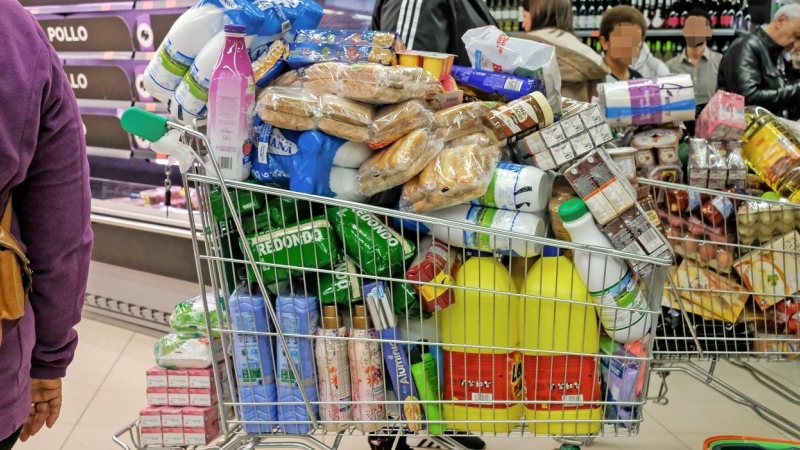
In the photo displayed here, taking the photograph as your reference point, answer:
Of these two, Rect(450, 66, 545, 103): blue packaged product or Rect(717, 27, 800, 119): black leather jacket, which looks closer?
Rect(450, 66, 545, 103): blue packaged product

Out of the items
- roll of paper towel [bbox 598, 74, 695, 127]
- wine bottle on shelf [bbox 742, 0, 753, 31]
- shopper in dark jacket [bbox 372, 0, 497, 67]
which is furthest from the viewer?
wine bottle on shelf [bbox 742, 0, 753, 31]

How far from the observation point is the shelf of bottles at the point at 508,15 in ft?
18.3

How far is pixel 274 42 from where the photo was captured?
6.12 feet

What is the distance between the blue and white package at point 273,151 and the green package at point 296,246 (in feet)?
0.45

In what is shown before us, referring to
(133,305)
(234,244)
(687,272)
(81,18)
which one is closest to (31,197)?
(234,244)

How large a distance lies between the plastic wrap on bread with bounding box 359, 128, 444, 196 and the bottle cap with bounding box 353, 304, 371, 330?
0.28 metres

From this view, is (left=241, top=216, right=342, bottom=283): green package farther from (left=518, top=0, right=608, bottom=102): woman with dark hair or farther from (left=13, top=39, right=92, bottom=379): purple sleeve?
(left=518, top=0, right=608, bottom=102): woman with dark hair

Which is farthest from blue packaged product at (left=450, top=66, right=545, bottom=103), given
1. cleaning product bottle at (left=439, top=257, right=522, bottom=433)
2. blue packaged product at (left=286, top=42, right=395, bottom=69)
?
cleaning product bottle at (left=439, top=257, right=522, bottom=433)

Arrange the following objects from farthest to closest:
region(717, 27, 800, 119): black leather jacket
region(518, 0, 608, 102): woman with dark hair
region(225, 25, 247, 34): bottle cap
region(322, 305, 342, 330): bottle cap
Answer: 1. region(717, 27, 800, 119): black leather jacket
2. region(518, 0, 608, 102): woman with dark hair
3. region(322, 305, 342, 330): bottle cap
4. region(225, 25, 247, 34): bottle cap

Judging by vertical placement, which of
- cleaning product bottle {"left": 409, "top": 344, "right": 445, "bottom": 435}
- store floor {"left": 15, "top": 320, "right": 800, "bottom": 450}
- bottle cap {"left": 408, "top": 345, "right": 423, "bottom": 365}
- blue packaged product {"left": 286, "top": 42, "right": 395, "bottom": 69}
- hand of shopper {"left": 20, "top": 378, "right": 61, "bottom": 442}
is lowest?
store floor {"left": 15, "top": 320, "right": 800, "bottom": 450}

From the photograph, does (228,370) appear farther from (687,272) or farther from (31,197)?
→ (687,272)

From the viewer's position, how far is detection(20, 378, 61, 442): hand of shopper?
1.46m

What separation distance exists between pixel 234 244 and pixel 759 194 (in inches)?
65.5

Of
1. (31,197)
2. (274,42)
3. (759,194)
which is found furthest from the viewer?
(759,194)
